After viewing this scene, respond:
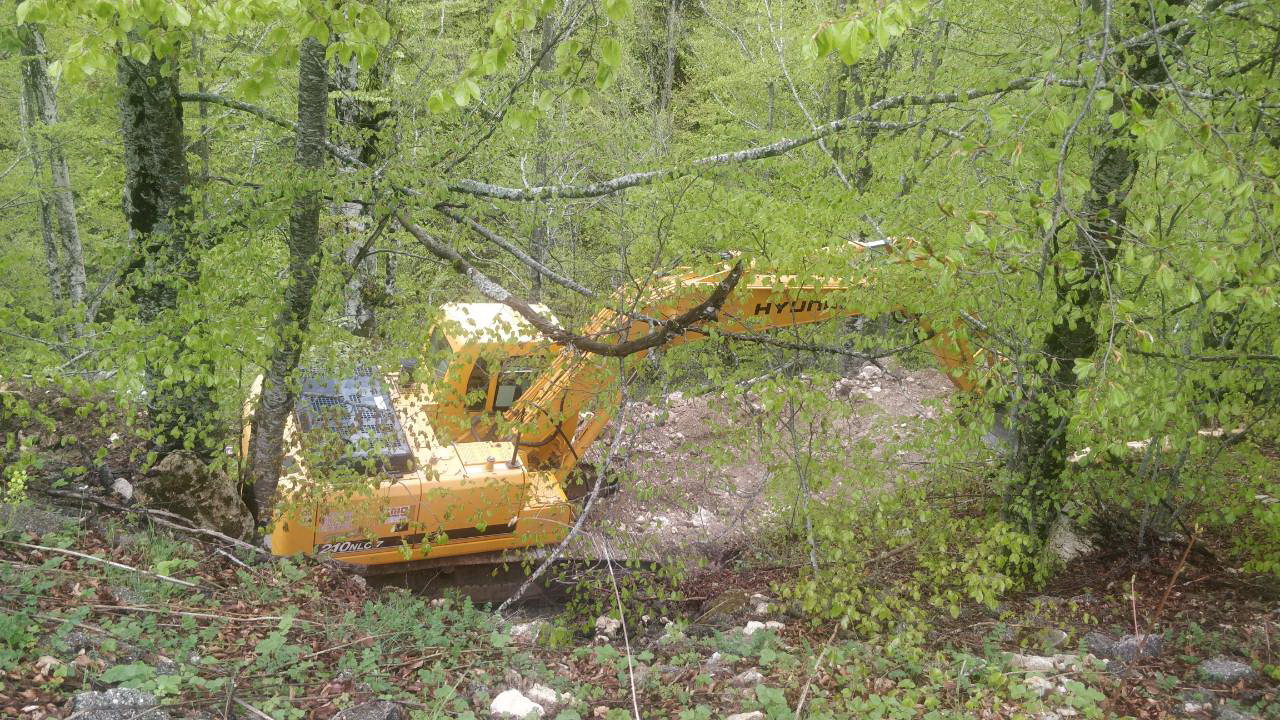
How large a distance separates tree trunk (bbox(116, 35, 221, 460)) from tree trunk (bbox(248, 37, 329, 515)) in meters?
0.38

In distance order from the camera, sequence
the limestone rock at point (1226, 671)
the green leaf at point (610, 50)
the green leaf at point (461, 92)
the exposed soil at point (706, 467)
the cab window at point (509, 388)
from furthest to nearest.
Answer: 1. the cab window at point (509, 388)
2. the exposed soil at point (706, 467)
3. the limestone rock at point (1226, 671)
4. the green leaf at point (610, 50)
5. the green leaf at point (461, 92)

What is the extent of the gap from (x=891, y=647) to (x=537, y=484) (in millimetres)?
3802

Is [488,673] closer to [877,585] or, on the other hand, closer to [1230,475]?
[877,585]

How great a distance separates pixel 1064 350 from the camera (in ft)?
18.9

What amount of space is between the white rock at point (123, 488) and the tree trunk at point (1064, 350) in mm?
6498

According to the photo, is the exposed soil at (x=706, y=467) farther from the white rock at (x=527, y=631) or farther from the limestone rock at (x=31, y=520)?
the limestone rock at (x=31, y=520)

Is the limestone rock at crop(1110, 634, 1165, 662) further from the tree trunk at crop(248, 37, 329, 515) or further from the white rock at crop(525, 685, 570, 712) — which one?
the tree trunk at crop(248, 37, 329, 515)

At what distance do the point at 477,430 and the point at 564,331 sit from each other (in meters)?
3.19

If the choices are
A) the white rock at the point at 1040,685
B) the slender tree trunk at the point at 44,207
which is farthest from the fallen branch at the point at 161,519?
the slender tree trunk at the point at 44,207

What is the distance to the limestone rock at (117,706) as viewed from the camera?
320 cm

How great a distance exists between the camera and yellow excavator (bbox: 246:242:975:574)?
5.98 metres

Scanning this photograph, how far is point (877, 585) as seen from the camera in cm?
632

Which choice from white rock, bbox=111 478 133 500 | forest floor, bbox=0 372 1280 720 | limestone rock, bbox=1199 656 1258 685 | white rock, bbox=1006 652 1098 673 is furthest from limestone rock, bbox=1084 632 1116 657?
white rock, bbox=111 478 133 500

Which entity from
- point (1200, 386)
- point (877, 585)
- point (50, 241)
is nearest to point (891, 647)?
point (877, 585)
